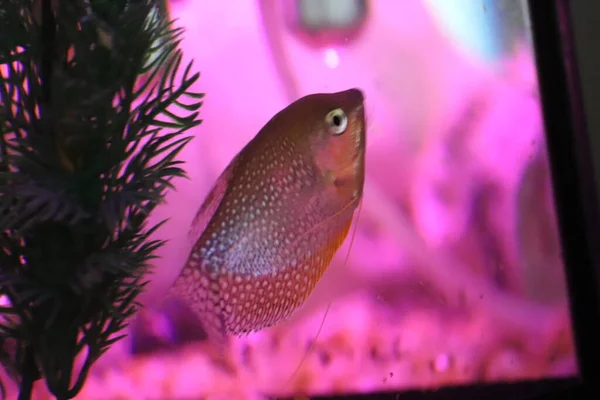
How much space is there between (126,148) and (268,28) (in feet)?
1.83

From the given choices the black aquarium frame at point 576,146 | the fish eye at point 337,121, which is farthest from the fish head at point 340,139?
the black aquarium frame at point 576,146

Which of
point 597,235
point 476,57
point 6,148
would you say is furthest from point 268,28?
point 597,235

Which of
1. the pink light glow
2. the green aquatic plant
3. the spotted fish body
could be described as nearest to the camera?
the green aquatic plant

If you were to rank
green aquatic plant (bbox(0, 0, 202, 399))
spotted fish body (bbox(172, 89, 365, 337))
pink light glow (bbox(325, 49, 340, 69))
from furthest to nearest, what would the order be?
pink light glow (bbox(325, 49, 340, 69))
spotted fish body (bbox(172, 89, 365, 337))
green aquatic plant (bbox(0, 0, 202, 399))

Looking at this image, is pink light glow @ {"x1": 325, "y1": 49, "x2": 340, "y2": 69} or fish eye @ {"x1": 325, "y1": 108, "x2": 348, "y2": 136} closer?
fish eye @ {"x1": 325, "y1": 108, "x2": 348, "y2": 136}

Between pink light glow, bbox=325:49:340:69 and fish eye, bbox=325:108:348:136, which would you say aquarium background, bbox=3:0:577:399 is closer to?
pink light glow, bbox=325:49:340:69

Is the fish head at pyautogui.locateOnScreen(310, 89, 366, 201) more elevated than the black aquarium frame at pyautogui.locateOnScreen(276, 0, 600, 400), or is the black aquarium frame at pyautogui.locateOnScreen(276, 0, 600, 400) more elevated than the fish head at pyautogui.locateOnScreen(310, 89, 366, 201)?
the fish head at pyautogui.locateOnScreen(310, 89, 366, 201)

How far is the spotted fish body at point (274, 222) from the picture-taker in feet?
2.40

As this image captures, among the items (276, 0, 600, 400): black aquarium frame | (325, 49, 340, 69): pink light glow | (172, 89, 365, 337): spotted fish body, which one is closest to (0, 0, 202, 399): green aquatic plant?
(172, 89, 365, 337): spotted fish body

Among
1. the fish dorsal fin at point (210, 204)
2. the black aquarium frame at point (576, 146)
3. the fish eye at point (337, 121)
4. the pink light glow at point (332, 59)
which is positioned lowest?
the black aquarium frame at point (576, 146)

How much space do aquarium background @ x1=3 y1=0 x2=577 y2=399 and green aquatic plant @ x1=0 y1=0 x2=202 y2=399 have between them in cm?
29

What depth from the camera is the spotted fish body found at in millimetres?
730

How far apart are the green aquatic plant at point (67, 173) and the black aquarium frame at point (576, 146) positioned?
922 millimetres

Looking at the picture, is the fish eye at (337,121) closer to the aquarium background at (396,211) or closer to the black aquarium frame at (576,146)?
the aquarium background at (396,211)
